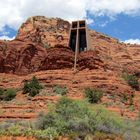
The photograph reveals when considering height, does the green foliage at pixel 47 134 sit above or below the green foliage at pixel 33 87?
below

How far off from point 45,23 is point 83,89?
59.2m

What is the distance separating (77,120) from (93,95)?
18006 mm

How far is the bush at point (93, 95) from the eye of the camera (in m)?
49.9

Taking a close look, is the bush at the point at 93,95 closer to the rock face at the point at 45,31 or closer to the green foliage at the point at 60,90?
the green foliage at the point at 60,90

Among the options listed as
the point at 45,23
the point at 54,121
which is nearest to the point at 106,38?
the point at 45,23

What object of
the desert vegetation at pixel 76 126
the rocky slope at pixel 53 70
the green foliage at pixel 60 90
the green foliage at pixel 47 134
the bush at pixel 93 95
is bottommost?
the green foliage at pixel 47 134

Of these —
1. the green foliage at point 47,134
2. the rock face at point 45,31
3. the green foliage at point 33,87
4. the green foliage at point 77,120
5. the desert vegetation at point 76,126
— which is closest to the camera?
the green foliage at point 47,134

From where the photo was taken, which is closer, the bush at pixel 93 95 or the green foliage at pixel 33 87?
the bush at pixel 93 95

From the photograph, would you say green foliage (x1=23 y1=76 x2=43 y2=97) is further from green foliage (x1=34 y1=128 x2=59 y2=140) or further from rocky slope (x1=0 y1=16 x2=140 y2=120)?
green foliage (x1=34 y1=128 x2=59 y2=140)

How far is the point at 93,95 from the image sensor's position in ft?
164

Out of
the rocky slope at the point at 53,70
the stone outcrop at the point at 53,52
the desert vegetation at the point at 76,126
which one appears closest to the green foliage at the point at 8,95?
the rocky slope at the point at 53,70

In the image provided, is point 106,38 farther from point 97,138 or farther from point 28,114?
point 97,138

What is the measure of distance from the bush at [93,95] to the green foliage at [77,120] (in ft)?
46.8

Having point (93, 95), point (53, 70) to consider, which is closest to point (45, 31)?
point (53, 70)
